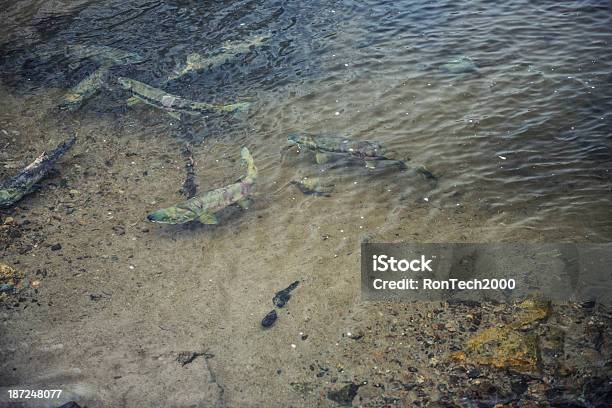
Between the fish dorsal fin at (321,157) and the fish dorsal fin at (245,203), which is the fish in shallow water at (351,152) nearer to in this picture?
the fish dorsal fin at (321,157)

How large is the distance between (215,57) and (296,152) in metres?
4.00

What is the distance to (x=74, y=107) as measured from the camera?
30.0 ft

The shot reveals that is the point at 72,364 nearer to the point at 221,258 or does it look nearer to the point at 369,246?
the point at 221,258

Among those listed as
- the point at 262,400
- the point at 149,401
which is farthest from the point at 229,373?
the point at 149,401

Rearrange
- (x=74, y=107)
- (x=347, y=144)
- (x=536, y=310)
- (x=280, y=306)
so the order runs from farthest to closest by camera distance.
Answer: (x=74, y=107)
(x=347, y=144)
(x=280, y=306)
(x=536, y=310)

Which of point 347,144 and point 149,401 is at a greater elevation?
point 347,144

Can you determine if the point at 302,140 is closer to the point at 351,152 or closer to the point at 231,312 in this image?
the point at 351,152

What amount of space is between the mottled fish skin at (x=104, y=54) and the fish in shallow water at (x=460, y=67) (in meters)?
7.22

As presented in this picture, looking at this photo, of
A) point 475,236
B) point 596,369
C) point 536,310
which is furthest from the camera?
point 475,236

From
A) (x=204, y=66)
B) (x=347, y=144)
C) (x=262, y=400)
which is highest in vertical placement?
(x=204, y=66)

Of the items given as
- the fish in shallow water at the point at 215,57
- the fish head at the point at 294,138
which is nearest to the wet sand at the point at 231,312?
the fish head at the point at 294,138

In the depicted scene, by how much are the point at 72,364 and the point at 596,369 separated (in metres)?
5.44

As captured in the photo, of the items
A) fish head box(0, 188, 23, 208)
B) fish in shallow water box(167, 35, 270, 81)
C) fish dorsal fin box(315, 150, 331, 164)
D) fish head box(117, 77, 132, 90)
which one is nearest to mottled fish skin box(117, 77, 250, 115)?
fish head box(117, 77, 132, 90)

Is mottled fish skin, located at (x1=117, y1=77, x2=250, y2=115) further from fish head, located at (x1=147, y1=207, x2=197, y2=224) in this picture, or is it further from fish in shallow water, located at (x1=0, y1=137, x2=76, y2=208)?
fish head, located at (x1=147, y1=207, x2=197, y2=224)
